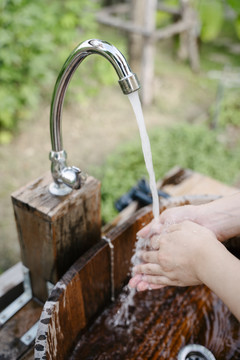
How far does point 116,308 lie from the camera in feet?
4.76

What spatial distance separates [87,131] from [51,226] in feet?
11.3

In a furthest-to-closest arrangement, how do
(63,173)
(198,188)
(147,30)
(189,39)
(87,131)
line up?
(189,39) → (147,30) → (87,131) → (198,188) → (63,173)

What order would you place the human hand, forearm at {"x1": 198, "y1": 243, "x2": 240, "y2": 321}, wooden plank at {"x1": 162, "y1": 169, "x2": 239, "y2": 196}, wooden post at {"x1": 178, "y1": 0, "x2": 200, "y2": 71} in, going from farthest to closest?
1. wooden post at {"x1": 178, "y1": 0, "x2": 200, "y2": 71}
2. wooden plank at {"x1": 162, "y1": 169, "x2": 239, "y2": 196}
3. the human hand
4. forearm at {"x1": 198, "y1": 243, "x2": 240, "y2": 321}

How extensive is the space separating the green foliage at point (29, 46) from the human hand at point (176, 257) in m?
3.03

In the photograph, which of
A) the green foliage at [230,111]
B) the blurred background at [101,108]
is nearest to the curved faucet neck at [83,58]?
the blurred background at [101,108]

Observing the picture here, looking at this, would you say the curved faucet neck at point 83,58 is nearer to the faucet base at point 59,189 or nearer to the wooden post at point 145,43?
the faucet base at point 59,189

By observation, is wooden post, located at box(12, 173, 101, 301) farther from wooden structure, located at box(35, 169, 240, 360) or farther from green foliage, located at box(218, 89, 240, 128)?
green foliage, located at box(218, 89, 240, 128)

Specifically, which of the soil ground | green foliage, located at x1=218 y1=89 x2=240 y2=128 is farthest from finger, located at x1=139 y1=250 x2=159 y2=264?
green foliage, located at x1=218 y1=89 x2=240 y2=128

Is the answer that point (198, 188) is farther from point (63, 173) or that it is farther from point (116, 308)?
point (63, 173)

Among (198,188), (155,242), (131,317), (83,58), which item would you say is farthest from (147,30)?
(131,317)

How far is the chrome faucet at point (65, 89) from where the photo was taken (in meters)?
0.98

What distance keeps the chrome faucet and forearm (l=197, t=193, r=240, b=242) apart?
0.51 metres

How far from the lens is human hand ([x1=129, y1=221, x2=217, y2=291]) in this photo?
3.50 feet

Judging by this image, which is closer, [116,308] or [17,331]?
[17,331]
